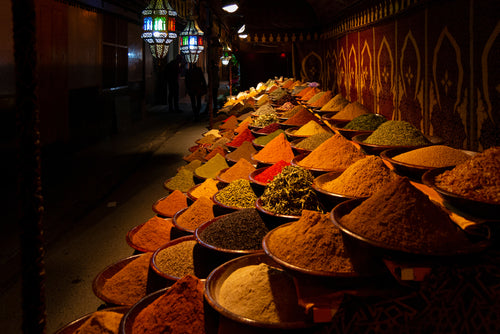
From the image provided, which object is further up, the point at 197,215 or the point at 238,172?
the point at 238,172

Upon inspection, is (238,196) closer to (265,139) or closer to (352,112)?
(265,139)

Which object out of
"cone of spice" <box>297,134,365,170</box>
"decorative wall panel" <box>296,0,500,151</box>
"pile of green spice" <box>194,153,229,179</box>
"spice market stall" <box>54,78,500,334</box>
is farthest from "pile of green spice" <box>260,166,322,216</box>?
"pile of green spice" <box>194,153,229,179</box>

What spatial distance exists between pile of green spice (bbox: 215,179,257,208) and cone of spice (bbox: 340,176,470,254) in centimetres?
97

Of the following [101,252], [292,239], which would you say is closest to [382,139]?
[292,239]

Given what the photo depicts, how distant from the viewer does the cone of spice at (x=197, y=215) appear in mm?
2074

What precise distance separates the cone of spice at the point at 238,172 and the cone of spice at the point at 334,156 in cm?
64

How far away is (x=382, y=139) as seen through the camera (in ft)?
5.79

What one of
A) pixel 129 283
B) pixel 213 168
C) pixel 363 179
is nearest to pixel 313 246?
pixel 363 179

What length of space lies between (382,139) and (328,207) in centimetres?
55

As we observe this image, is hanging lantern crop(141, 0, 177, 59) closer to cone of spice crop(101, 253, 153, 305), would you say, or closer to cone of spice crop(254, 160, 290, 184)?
cone of spice crop(254, 160, 290, 184)

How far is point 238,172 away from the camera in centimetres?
251

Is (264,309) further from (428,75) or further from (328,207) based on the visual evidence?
(428,75)

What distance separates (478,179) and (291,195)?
0.69m

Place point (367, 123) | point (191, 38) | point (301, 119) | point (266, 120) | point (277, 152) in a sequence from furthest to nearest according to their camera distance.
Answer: point (191, 38), point (266, 120), point (301, 119), point (277, 152), point (367, 123)
